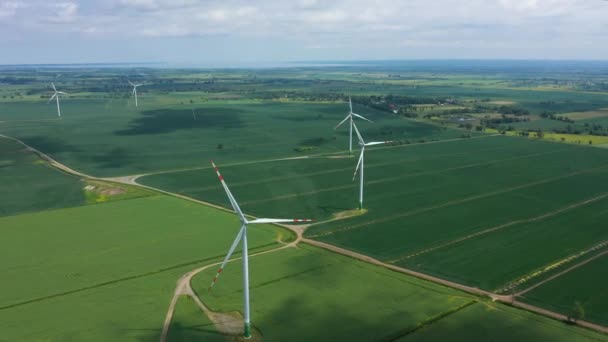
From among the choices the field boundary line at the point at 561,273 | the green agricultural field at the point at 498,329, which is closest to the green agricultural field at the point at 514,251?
the field boundary line at the point at 561,273

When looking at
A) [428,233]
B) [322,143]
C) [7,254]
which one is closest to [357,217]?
[428,233]

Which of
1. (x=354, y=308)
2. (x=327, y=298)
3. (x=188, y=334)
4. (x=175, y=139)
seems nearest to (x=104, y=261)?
(x=188, y=334)

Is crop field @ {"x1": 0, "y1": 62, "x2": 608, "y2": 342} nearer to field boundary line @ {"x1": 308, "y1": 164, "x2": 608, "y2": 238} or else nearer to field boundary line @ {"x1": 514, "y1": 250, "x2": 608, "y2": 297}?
field boundary line @ {"x1": 514, "y1": 250, "x2": 608, "y2": 297}

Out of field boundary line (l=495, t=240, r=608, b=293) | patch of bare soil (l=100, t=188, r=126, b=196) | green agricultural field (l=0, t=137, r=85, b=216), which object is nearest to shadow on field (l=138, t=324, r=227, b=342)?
field boundary line (l=495, t=240, r=608, b=293)

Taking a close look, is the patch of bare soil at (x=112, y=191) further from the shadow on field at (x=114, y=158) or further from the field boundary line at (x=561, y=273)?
the field boundary line at (x=561, y=273)

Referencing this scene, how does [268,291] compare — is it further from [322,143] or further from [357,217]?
[322,143]

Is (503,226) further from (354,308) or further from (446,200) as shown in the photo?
(354,308)
